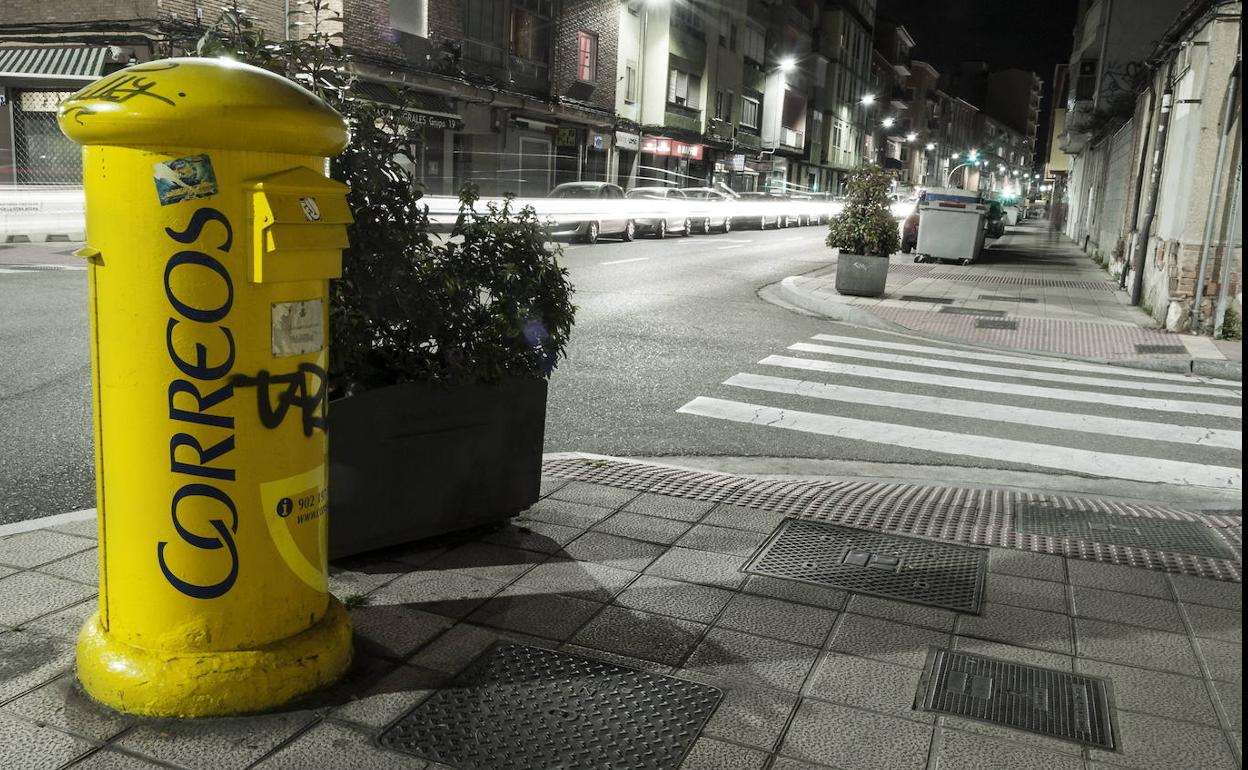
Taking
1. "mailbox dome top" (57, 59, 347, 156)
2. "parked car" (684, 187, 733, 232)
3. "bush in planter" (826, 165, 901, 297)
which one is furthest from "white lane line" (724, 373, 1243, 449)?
"parked car" (684, 187, 733, 232)

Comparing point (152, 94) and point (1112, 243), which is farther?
point (1112, 243)

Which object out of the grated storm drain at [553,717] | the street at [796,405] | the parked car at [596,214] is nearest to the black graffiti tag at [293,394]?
the grated storm drain at [553,717]

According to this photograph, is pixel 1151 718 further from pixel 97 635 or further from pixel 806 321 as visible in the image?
pixel 806 321

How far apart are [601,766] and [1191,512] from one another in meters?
4.18

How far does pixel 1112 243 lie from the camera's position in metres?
24.3

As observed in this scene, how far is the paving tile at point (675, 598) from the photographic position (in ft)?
12.0

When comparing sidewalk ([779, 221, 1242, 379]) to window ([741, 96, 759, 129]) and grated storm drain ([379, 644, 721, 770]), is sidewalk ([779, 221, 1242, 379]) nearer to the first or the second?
grated storm drain ([379, 644, 721, 770])

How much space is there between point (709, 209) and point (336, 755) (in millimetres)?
32156

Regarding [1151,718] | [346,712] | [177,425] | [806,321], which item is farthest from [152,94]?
[806,321]

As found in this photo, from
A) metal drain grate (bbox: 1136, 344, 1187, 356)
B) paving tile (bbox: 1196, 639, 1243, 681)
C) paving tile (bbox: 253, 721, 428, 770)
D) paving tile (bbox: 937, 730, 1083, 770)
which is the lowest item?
paving tile (bbox: 253, 721, 428, 770)

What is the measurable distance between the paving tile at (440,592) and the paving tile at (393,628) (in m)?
0.05

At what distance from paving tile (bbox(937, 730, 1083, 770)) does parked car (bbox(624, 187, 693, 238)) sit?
25.7 metres

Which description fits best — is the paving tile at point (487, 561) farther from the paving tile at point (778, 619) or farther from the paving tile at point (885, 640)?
the paving tile at point (885, 640)

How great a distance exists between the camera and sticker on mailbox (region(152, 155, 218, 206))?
8.39 ft
